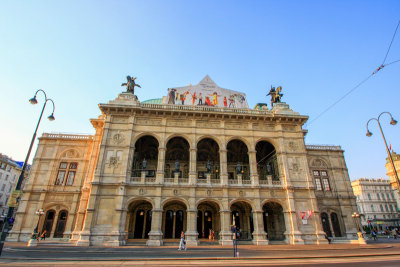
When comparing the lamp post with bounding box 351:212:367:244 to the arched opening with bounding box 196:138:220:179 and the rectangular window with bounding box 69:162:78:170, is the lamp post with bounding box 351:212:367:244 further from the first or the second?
the rectangular window with bounding box 69:162:78:170

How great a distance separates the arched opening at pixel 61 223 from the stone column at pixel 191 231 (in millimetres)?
15205

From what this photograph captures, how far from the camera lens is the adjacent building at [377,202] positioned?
5872 centimetres

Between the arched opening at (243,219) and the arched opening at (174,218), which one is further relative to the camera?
the arched opening at (243,219)

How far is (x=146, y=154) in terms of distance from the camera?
91.3 ft

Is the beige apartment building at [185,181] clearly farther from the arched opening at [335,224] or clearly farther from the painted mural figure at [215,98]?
the arched opening at [335,224]

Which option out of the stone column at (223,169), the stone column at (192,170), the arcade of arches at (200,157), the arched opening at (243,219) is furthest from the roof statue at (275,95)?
the arched opening at (243,219)

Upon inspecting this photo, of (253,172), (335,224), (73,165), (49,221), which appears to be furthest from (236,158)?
(49,221)

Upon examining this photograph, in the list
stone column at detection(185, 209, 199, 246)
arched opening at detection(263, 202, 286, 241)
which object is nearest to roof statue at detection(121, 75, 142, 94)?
stone column at detection(185, 209, 199, 246)

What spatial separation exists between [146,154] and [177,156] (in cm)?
398

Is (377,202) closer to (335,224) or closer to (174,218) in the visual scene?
(335,224)

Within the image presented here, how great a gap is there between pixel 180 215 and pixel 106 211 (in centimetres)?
825

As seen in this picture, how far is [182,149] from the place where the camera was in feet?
91.4

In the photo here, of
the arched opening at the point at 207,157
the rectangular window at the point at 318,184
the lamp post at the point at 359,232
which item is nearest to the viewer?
the lamp post at the point at 359,232

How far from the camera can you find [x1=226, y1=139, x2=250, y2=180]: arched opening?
28003 mm
